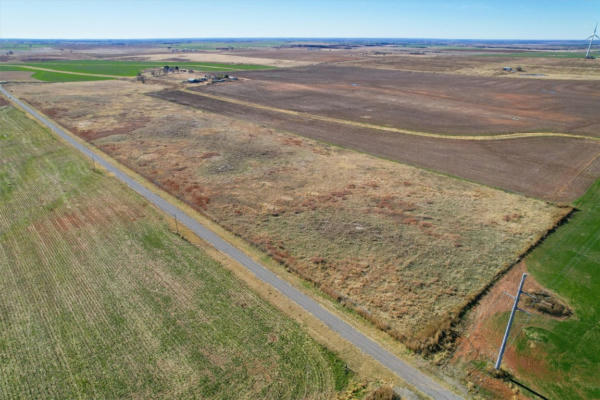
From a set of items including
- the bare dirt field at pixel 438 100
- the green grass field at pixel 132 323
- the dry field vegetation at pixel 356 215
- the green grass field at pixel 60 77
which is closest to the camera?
the green grass field at pixel 132 323

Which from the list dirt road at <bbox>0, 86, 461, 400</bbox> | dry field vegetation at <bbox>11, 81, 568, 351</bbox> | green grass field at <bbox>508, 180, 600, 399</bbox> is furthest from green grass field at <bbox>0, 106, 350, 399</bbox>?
green grass field at <bbox>508, 180, 600, 399</bbox>

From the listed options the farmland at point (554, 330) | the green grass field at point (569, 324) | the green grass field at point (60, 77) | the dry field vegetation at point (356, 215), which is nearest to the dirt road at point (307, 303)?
the dry field vegetation at point (356, 215)

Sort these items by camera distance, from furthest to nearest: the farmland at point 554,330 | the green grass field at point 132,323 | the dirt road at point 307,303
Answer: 1. the farmland at point 554,330
2. the dirt road at point 307,303
3. the green grass field at point 132,323

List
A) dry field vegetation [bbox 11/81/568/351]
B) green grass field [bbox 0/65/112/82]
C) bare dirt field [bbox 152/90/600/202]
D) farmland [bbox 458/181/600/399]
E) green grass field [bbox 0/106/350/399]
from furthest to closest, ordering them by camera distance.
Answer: green grass field [bbox 0/65/112/82], bare dirt field [bbox 152/90/600/202], dry field vegetation [bbox 11/81/568/351], farmland [bbox 458/181/600/399], green grass field [bbox 0/106/350/399]

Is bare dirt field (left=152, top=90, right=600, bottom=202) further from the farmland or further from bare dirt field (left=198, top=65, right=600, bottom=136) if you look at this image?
the farmland

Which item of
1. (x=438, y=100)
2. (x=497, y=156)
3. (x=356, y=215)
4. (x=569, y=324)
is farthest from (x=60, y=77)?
(x=569, y=324)

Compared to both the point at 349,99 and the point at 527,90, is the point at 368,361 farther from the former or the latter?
the point at 527,90

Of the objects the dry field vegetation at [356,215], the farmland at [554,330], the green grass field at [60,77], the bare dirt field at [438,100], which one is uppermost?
the green grass field at [60,77]

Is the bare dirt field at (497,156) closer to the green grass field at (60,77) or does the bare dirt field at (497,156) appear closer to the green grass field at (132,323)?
the green grass field at (132,323)
